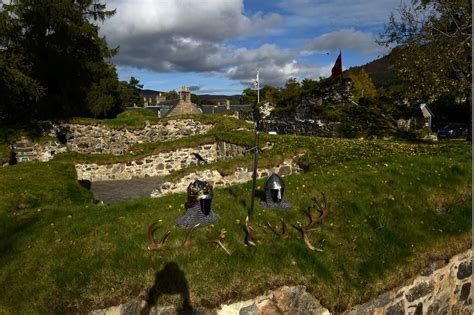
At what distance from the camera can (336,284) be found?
6367 mm

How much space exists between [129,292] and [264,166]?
8.26m

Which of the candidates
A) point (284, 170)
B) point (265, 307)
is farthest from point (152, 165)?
point (265, 307)

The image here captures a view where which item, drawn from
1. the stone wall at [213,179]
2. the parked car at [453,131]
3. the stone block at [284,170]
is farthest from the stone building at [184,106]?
the stone wall at [213,179]

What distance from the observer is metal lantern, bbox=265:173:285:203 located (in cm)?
756

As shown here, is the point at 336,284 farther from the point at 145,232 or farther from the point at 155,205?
the point at 155,205

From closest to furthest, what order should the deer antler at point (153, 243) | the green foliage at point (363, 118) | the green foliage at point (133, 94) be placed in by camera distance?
1. the deer antler at point (153, 243)
2. the green foliage at point (363, 118)
3. the green foliage at point (133, 94)

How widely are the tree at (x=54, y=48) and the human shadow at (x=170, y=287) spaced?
16.9m

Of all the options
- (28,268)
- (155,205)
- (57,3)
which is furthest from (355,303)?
(57,3)

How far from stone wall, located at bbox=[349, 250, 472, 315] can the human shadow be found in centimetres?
287

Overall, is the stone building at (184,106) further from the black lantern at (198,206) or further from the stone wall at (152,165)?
the black lantern at (198,206)

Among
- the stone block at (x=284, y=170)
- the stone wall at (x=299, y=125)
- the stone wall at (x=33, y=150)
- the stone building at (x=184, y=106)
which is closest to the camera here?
the stone block at (x=284, y=170)

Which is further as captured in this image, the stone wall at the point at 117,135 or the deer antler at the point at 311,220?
the stone wall at the point at 117,135

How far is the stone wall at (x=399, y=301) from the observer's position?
564cm

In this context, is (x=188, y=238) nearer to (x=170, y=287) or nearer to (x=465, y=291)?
(x=170, y=287)
